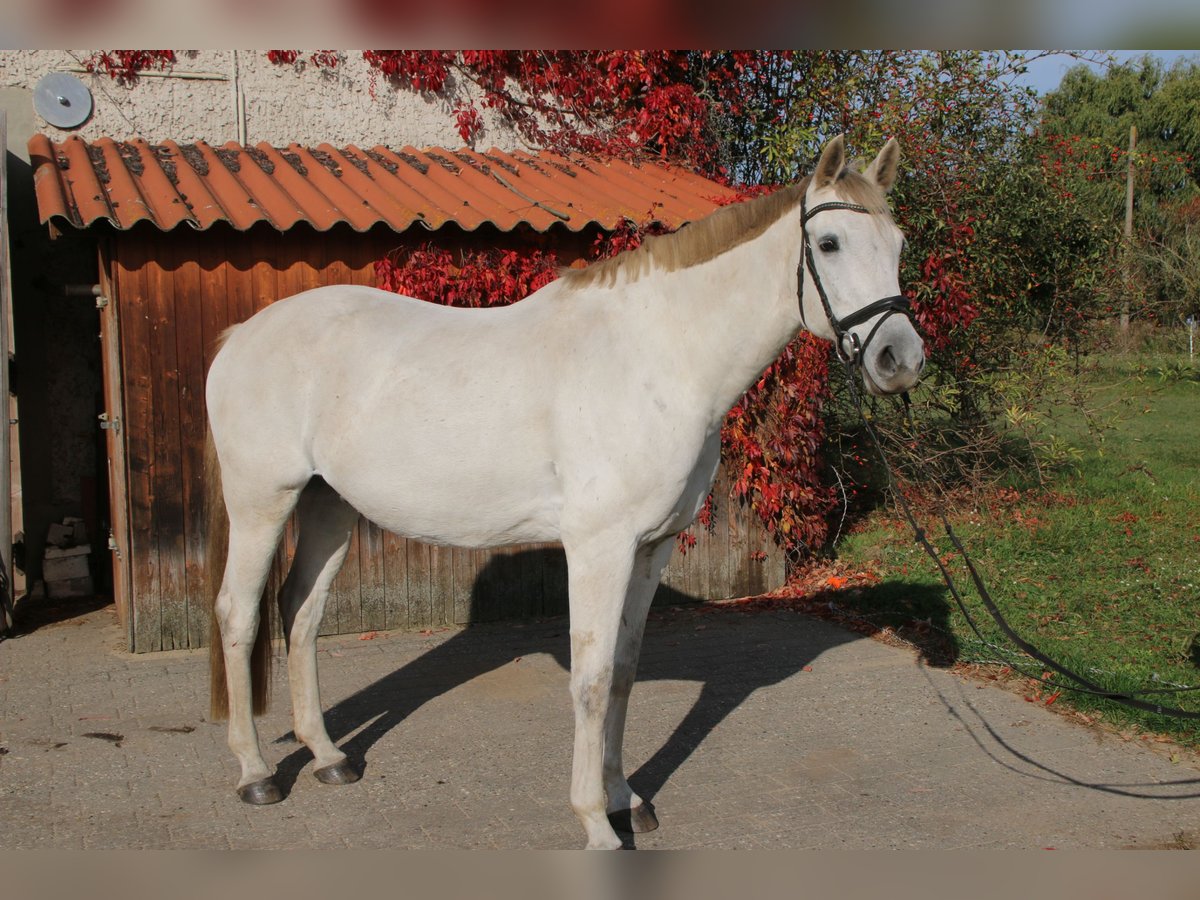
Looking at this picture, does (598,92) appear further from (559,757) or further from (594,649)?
(594,649)

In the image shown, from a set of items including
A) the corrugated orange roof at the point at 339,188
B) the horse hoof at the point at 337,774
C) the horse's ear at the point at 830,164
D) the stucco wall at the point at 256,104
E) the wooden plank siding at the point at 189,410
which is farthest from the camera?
the stucco wall at the point at 256,104

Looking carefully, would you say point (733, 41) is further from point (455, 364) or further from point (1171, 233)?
point (1171, 233)

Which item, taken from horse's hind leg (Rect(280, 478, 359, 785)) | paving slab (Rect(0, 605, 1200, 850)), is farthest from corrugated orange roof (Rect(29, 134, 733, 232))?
paving slab (Rect(0, 605, 1200, 850))

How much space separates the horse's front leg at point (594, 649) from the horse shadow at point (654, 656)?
65 cm

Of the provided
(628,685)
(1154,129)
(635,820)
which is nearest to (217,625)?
(628,685)

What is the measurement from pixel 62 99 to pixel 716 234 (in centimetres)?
532

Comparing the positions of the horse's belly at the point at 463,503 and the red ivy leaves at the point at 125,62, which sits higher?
the red ivy leaves at the point at 125,62

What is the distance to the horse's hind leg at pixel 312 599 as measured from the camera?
4.27 metres

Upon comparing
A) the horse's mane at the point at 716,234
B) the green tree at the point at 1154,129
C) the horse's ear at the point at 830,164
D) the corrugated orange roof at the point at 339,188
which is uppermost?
the green tree at the point at 1154,129

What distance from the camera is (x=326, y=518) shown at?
4418 millimetres

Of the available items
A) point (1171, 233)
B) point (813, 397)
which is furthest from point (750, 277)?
point (1171, 233)

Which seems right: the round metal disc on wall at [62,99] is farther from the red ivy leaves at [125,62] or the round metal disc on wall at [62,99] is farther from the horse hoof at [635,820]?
the horse hoof at [635,820]

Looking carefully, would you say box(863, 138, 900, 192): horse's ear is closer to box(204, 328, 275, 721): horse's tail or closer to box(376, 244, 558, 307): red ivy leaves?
box(204, 328, 275, 721): horse's tail

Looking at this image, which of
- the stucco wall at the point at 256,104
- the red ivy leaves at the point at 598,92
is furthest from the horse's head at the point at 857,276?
the stucco wall at the point at 256,104
